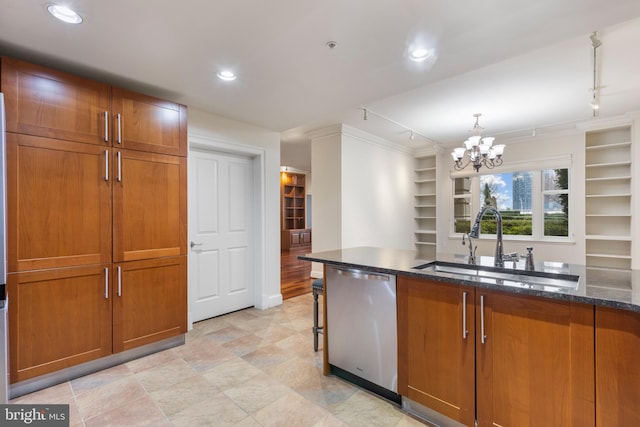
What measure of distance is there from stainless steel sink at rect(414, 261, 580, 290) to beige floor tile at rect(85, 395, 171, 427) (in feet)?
6.23

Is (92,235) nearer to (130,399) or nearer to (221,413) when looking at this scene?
(130,399)

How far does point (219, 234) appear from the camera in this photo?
364 cm

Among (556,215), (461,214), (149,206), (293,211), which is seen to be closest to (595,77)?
(556,215)

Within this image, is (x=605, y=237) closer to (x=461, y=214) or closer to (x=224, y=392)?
(x=461, y=214)

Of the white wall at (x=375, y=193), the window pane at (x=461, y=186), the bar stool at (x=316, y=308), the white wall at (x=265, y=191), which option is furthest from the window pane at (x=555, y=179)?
the bar stool at (x=316, y=308)

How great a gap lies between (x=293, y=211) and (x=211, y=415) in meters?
8.58

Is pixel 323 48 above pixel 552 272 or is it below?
above

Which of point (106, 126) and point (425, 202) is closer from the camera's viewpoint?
point (106, 126)

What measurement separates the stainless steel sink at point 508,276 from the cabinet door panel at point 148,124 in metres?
2.43

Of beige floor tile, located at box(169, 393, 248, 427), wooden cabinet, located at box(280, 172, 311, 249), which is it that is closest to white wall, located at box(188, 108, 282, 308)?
beige floor tile, located at box(169, 393, 248, 427)

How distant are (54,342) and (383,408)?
7.86 feet

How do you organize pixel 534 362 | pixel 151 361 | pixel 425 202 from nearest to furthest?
pixel 534 362 → pixel 151 361 → pixel 425 202

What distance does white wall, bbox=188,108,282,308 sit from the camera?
3.64 meters

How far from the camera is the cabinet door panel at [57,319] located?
2.01 meters
